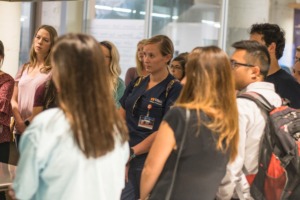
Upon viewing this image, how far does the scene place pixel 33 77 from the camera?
4.67 meters

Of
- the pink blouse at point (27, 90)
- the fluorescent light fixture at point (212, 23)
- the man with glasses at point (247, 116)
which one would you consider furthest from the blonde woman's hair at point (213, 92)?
the fluorescent light fixture at point (212, 23)

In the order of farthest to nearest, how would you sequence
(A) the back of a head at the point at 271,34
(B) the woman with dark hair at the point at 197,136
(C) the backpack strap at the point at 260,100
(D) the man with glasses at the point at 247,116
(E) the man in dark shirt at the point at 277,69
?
(A) the back of a head at the point at 271,34 → (E) the man in dark shirt at the point at 277,69 → (C) the backpack strap at the point at 260,100 → (D) the man with glasses at the point at 247,116 → (B) the woman with dark hair at the point at 197,136

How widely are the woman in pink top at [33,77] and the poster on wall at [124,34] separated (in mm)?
5070

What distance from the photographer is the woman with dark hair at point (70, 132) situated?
2.25 m

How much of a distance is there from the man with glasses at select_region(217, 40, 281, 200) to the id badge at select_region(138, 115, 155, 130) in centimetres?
87

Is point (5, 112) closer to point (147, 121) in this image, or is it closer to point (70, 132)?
point (147, 121)

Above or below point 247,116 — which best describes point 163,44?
above

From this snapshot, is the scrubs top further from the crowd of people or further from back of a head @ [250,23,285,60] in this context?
back of a head @ [250,23,285,60]

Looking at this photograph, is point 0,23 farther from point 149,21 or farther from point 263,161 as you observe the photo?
point 263,161

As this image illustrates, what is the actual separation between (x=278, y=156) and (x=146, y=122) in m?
1.17

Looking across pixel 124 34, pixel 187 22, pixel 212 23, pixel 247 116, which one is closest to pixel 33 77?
pixel 247 116

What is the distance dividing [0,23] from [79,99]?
5.69 m

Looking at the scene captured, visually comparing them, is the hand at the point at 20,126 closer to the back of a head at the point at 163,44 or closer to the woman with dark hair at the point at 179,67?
the back of a head at the point at 163,44

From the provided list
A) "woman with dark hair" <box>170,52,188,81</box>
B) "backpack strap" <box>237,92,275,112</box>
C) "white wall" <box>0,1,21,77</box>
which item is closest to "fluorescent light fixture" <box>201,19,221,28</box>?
"white wall" <box>0,1,21,77</box>
